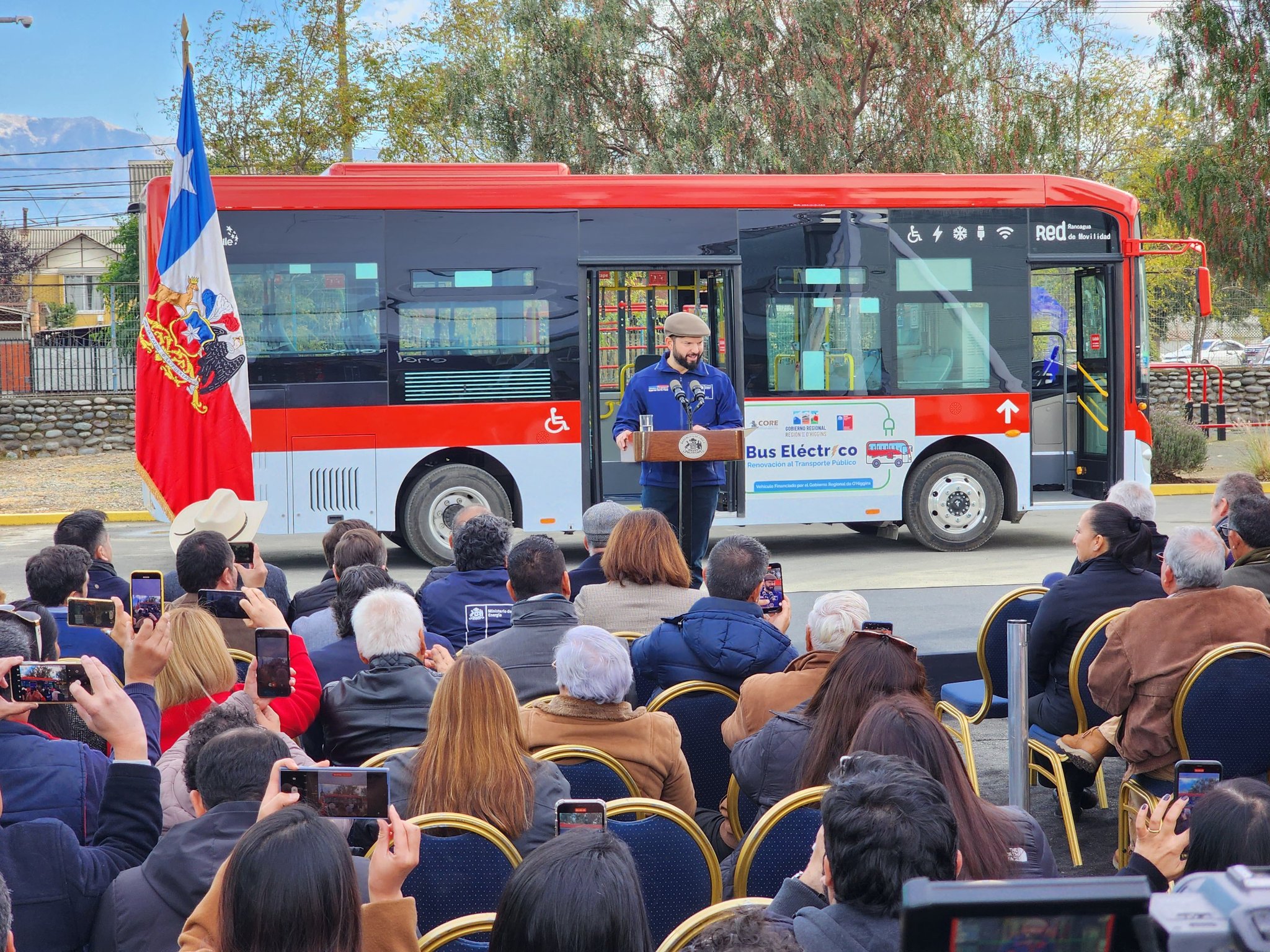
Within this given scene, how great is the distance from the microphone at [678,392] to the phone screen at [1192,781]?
5.58 m

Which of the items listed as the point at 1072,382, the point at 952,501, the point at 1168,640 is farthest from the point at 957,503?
the point at 1168,640

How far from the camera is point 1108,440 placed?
12047 mm

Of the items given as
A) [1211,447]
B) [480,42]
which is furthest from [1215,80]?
[480,42]

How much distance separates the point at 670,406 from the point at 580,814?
236 inches

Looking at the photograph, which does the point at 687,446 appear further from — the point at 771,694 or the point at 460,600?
the point at 771,694

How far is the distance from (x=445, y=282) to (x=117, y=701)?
339 inches

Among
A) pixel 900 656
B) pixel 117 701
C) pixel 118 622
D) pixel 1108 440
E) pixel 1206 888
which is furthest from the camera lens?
pixel 1108 440

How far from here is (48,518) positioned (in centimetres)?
1641

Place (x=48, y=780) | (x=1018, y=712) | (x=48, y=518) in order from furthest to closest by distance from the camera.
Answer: (x=48, y=518), (x=1018, y=712), (x=48, y=780)

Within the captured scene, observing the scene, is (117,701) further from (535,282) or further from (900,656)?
(535,282)

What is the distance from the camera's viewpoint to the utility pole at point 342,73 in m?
20.1

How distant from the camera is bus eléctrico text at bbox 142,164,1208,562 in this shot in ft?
36.1

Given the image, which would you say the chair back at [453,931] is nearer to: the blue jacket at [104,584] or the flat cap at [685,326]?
the blue jacket at [104,584]

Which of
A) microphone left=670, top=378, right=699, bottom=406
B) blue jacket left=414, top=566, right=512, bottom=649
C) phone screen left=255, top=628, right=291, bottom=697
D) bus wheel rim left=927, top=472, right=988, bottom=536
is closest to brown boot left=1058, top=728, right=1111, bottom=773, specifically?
blue jacket left=414, top=566, right=512, bottom=649
